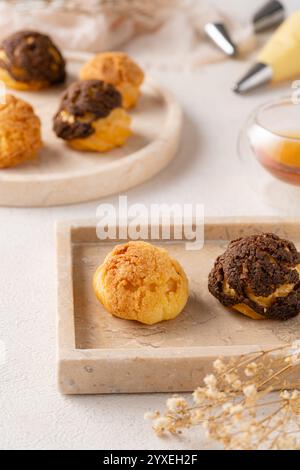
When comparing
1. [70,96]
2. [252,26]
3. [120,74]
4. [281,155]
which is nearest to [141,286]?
[281,155]

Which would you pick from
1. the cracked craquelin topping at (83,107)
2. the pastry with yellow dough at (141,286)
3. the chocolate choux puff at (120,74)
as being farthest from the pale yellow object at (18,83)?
the pastry with yellow dough at (141,286)

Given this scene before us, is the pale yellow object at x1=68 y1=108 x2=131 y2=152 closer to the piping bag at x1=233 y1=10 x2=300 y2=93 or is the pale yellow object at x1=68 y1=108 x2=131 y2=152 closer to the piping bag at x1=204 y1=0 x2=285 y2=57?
the piping bag at x1=233 y1=10 x2=300 y2=93

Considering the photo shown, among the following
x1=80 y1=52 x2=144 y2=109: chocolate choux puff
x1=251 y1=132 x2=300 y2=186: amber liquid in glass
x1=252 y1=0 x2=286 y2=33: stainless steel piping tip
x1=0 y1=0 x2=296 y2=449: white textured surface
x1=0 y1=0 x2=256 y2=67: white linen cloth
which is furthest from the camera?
x1=252 y1=0 x2=286 y2=33: stainless steel piping tip

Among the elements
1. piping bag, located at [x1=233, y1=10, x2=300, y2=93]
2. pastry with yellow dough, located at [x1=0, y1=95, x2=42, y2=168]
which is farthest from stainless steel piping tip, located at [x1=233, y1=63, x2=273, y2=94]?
pastry with yellow dough, located at [x1=0, y1=95, x2=42, y2=168]

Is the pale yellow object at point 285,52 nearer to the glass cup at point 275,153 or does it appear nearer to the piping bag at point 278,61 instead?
the piping bag at point 278,61
